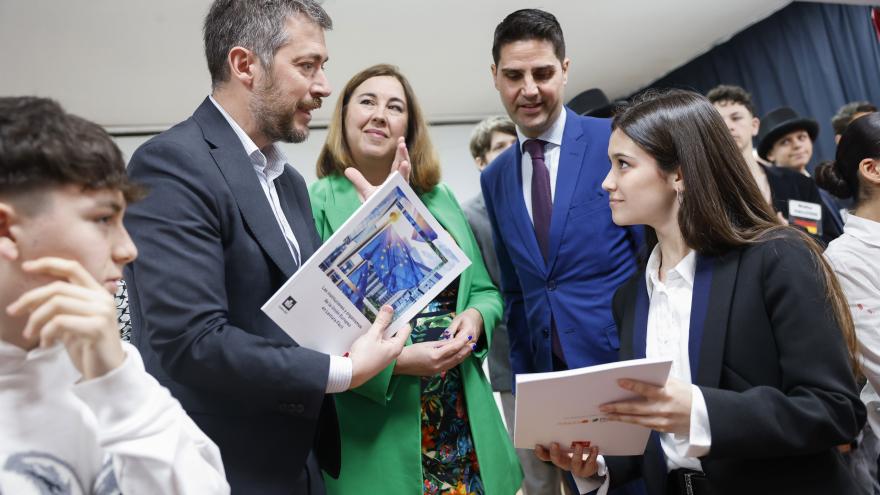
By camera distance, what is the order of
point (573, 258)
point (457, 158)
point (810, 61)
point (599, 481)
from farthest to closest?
point (457, 158), point (810, 61), point (573, 258), point (599, 481)

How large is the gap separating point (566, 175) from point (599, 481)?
959 mm

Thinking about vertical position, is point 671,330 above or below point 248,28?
below

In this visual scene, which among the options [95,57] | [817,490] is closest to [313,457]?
[817,490]

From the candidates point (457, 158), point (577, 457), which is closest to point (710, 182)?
point (577, 457)

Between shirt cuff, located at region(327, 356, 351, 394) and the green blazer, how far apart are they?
334 millimetres

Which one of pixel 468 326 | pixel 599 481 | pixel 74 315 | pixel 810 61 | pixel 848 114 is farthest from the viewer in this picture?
pixel 810 61

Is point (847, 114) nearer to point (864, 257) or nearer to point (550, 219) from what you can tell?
point (864, 257)

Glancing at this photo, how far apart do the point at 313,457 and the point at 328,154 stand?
1012 millimetres

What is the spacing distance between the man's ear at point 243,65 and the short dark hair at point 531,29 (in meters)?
1.07

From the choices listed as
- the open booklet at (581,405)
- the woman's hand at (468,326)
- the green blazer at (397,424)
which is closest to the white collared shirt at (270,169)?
the green blazer at (397,424)

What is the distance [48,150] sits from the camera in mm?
843

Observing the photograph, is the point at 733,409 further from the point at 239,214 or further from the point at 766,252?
the point at 239,214

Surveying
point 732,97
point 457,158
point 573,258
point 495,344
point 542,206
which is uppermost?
point 542,206

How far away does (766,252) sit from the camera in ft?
4.54
